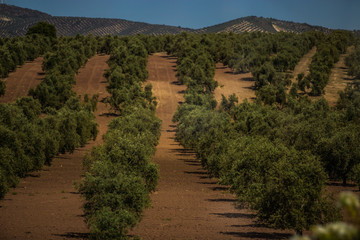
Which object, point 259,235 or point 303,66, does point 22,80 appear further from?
point 259,235

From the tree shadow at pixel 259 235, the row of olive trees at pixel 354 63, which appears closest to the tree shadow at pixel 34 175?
the tree shadow at pixel 259 235

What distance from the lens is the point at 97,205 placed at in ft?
98.7

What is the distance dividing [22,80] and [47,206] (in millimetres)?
107077

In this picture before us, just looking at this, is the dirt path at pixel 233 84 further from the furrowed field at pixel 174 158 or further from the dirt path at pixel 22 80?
the dirt path at pixel 22 80

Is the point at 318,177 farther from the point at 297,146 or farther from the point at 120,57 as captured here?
the point at 120,57

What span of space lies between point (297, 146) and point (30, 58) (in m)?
131

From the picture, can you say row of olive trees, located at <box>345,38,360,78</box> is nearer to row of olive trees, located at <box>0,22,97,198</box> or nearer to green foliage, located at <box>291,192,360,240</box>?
row of olive trees, located at <box>0,22,97,198</box>

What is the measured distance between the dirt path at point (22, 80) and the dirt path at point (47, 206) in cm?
5783

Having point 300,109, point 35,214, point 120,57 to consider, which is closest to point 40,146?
point 35,214

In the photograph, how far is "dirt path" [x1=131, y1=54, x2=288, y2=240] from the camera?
120 feet

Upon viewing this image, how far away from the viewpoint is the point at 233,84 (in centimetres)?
15600

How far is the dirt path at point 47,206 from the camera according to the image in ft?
118

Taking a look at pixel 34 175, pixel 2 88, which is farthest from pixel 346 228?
pixel 2 88

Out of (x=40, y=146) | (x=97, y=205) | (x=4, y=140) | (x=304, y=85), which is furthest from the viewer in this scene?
(x=304, y=85)
